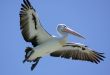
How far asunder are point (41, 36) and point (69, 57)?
201cm

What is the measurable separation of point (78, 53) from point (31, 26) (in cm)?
307

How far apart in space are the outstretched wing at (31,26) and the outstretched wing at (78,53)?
52.4 inches

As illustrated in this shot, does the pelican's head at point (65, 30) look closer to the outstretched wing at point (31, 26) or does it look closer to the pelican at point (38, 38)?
the pelican at point (38, 38)

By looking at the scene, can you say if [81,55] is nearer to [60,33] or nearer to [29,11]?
[60,33]

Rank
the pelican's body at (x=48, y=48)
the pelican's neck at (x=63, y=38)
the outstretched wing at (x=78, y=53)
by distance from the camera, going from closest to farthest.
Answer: the pelican's body at (x=48, y=48) < the pelican's neck at (x=63, y=38) < the outstretched wing at (x=78, y=53)

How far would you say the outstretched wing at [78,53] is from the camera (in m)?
27.6

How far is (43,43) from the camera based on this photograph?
26438mm

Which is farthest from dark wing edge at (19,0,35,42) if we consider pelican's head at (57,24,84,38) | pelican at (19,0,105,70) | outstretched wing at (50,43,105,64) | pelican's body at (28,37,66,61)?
outstretched wing at (50,43,105,64)

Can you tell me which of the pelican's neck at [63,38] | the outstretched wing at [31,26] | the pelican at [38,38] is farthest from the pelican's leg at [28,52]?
the pelican's neck at [63,38]

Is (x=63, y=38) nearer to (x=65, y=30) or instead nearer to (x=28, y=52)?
(x=65, y=30)

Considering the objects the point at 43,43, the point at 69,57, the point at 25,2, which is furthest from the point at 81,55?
the point at 25,2

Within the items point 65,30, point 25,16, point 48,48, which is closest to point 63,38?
point 65,30

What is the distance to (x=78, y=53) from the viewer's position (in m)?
28.0

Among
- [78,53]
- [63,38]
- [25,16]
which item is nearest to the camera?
[25,16]
